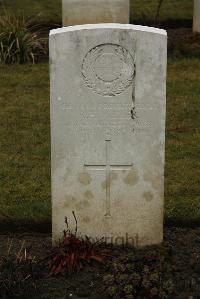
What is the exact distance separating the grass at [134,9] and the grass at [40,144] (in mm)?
2723

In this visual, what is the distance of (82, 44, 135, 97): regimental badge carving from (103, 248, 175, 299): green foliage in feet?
3.80

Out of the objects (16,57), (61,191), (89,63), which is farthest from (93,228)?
(16,57)

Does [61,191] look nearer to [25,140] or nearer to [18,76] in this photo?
[25,140]

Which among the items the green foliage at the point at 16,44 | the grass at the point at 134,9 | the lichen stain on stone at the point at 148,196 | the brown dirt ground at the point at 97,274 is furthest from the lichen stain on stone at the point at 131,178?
the grass at the point at 134,9

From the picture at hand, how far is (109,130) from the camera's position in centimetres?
532

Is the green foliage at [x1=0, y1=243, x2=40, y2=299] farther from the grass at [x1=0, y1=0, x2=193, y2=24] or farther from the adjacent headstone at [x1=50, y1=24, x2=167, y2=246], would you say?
the grass at [x1=0, y1=0, x2=193, y2=24]

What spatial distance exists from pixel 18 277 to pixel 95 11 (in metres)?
7.57

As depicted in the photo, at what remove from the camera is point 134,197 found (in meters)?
5.46

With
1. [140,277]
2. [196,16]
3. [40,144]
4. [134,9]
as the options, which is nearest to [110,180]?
[140,277]

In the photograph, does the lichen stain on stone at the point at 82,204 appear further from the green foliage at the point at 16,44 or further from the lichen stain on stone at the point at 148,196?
the green foliage at the point at 16,44

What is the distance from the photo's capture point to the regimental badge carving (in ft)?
17.0

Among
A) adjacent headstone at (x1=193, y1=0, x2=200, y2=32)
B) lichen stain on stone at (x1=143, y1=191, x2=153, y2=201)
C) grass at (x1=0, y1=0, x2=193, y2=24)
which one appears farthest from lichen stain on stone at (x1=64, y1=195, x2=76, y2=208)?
grass at (x1=0, y1=0, x2=193, y2=24)

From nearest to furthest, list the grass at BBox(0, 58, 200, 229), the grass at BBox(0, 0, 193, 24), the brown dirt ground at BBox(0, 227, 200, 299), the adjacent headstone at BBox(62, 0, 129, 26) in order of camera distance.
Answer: the brown dirt ground at BBox(0, 227, 200, 299) < the grass at BBox(0, 58, 200, 229) < the adjacent headstone at BBox(62, 0, 129, 26) < the grass at BBox(0, 0, 193, 24)

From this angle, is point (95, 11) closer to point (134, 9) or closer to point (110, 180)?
point (134, 9)
